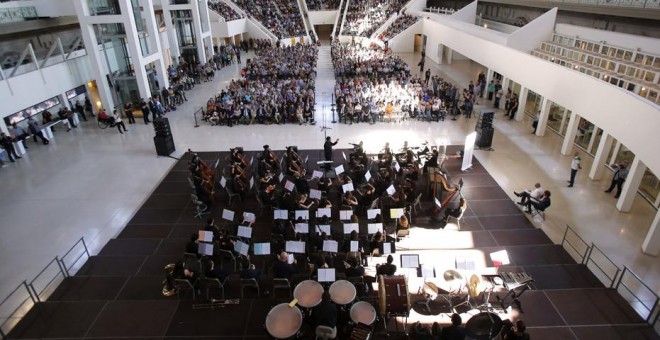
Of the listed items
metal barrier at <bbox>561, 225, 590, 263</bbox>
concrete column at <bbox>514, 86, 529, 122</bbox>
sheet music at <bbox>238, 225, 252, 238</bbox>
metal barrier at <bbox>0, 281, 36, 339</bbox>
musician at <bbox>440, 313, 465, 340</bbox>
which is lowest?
metal barrier at <bbox>0, 281, 36, 339</bbox>

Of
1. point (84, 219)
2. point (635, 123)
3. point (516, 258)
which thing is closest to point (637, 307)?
point (516, 258)

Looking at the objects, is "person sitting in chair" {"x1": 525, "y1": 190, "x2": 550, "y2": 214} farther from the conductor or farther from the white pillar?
the conductor

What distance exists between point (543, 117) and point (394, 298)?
13291mm

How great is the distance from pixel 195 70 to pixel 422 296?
83.7 ft

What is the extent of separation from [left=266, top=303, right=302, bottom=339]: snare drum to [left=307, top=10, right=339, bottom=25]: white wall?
1798 inches

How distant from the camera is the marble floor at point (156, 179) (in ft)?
33.0

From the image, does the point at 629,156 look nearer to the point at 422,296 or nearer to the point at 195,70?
the point at 422,296

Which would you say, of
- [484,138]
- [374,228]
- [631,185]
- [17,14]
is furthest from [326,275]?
[17,14]

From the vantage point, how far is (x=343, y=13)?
4578 cm

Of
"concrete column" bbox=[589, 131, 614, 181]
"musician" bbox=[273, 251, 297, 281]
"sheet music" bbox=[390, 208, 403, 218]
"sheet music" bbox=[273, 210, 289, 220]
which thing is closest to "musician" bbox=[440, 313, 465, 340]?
"musician" bbox=[273, 251, 297, 281]

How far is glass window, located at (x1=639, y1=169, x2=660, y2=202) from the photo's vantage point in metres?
11.6

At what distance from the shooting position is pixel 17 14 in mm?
17406

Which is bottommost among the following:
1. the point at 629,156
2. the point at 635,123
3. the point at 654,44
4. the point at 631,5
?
the point at 629,156

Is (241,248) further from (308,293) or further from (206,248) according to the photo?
(308,293)
